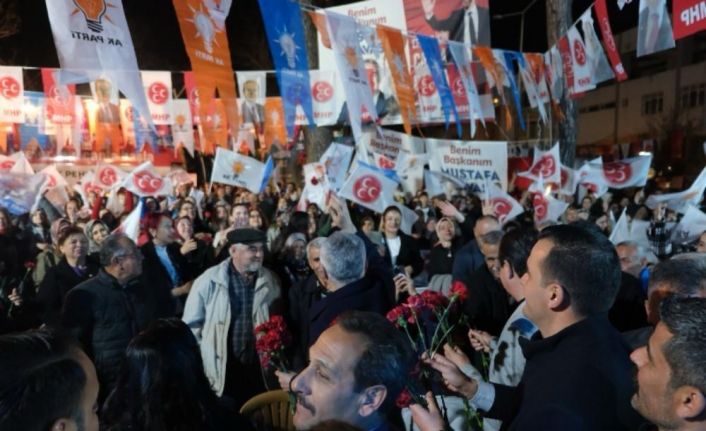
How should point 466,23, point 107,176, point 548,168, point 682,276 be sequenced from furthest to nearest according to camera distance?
point 466,23, point 107,176, point 548,168, point 682,276

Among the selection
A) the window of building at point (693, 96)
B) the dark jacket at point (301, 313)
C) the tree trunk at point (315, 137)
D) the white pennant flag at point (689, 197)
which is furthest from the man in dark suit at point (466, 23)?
the window of building at point (693, 96)

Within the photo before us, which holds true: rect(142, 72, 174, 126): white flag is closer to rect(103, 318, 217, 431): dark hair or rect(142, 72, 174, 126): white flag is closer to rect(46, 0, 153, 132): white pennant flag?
rect(46, 0, 153, 132): white pennant flag

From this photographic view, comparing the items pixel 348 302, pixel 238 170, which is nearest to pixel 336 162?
pixel 238 170

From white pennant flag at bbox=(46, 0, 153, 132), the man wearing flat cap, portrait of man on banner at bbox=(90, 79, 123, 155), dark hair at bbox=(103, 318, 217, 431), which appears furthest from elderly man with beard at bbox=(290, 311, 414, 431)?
portrait of man on banner at bbox=(90, 79, 123, 155)

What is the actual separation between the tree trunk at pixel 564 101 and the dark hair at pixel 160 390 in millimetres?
14845

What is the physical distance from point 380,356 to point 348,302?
1954 millimetres

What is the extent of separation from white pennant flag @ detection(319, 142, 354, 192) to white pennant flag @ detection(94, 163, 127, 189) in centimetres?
531

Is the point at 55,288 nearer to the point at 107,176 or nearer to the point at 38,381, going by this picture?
the point at 38,381

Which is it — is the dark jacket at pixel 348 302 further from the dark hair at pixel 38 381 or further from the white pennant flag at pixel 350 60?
the white pennant flag at pixel 350 60

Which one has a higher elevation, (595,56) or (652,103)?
(595,56)

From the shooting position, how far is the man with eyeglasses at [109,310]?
4.44 m

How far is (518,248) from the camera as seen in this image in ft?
11.4

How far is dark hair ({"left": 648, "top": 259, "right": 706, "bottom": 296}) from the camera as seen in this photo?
3.19 meters

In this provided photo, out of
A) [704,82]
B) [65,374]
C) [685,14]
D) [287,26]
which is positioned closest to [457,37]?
[287,26]
